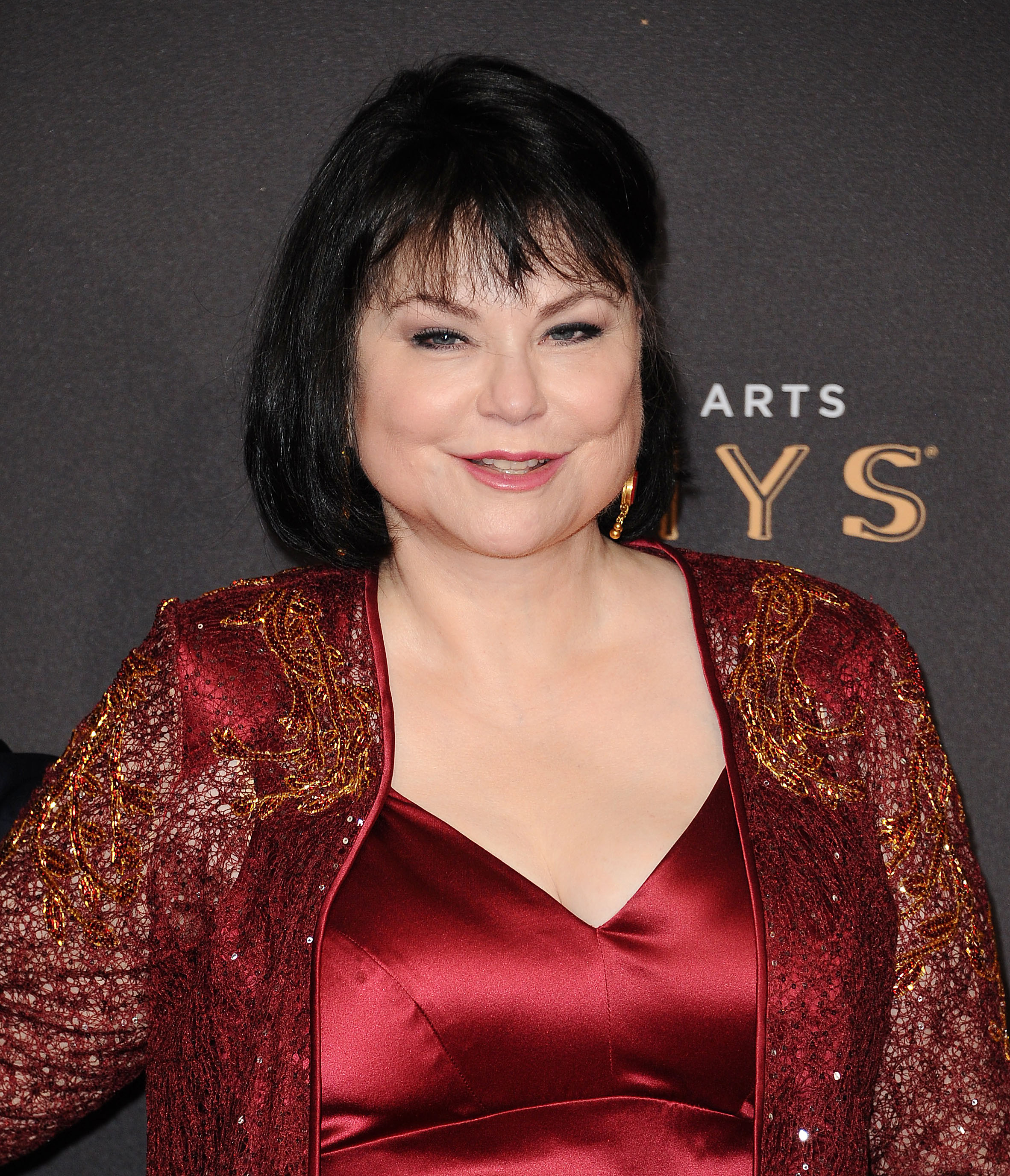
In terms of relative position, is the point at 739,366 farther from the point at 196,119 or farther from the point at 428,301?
the point at 196,119

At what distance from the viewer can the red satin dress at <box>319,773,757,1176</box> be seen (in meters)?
1.20

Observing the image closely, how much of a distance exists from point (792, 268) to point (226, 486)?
32.3 inches

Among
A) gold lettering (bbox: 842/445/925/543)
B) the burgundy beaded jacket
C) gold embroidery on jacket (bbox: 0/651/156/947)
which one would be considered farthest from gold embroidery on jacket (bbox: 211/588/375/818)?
gold lettering (bbox: 842/445/925/543)

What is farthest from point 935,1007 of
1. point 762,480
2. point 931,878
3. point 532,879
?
point 762,480

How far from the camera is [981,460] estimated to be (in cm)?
169

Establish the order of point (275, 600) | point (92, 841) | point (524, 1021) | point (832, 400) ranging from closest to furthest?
point (524, 1021) → point (92, 841) → point (275, 600) → point (832, 400)

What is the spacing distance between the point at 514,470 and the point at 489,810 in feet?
1.13

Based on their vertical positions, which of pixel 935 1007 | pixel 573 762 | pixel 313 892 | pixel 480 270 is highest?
pixel 480 270

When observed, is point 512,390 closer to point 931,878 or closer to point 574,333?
point 574,333

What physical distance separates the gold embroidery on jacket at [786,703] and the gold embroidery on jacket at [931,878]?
7 cm

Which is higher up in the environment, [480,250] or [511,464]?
[480,250]

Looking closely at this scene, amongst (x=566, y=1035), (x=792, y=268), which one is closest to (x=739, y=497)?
(x=792, y=268)

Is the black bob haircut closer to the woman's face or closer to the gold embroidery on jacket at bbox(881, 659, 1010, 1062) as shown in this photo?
the woman's face

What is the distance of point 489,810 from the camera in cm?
129
